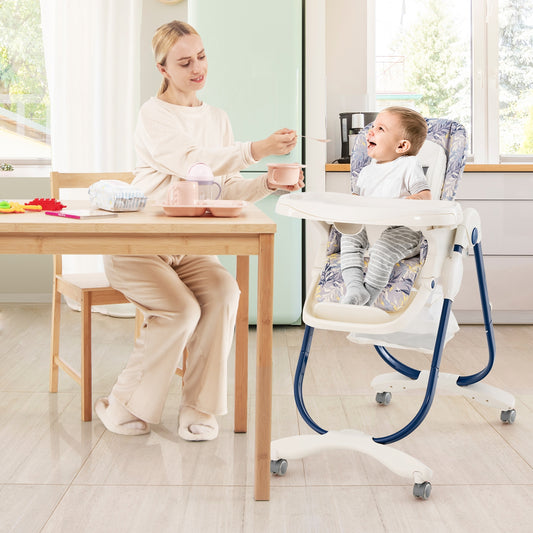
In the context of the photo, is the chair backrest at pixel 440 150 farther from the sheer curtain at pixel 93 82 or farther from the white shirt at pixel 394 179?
the sheer curtain at pixel 93 82

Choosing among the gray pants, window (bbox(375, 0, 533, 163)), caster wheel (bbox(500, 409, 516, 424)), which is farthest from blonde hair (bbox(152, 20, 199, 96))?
window (bbox(375, 0, 533, 163))

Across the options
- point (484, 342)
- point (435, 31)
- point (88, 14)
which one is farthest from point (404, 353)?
point (88, 14)

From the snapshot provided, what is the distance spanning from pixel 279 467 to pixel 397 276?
635 millimetres

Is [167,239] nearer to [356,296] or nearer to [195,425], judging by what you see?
[356,296]

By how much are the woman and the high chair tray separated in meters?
0.33

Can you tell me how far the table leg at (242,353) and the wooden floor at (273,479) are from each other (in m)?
0.06

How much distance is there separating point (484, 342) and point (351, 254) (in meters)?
1.73

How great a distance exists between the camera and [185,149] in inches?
85.5

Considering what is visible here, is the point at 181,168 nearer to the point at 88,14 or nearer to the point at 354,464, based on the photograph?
the point at 354,464

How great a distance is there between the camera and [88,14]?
4.04 m

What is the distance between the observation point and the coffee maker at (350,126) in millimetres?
3949

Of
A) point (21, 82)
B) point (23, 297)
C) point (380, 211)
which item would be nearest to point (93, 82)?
point (21, 82)

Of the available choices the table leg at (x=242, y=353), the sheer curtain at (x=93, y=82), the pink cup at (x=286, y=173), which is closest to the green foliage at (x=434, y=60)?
the sheer curtain at (x=93, y=82)

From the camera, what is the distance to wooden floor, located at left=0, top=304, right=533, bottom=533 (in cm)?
171
